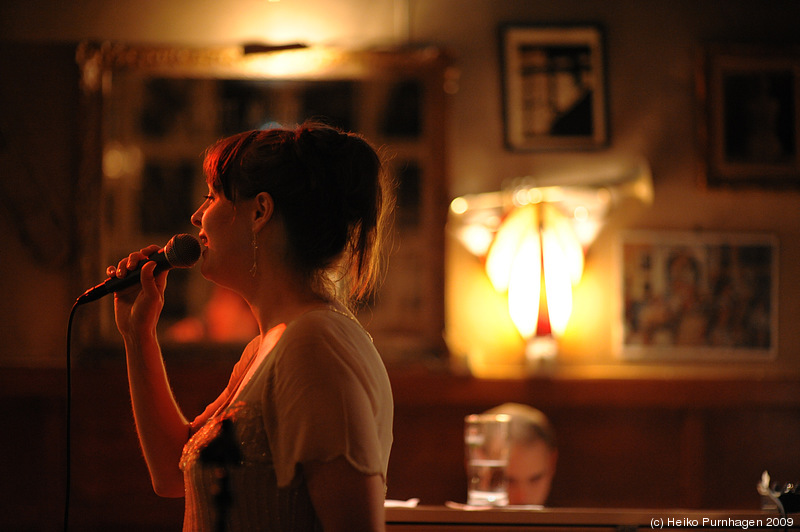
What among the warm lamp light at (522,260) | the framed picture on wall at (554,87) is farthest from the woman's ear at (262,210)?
the framed picture on wall at (554,87)

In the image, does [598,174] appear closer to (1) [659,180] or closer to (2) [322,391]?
(1) [659,180]

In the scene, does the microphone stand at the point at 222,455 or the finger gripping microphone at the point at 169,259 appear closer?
the microphone stand at the point at 222,455

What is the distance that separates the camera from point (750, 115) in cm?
317

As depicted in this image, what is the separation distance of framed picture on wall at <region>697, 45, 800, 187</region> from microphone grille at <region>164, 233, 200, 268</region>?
8.11 feet

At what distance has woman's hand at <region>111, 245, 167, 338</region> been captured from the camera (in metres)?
1.29

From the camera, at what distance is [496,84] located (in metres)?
3.11

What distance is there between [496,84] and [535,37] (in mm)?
249

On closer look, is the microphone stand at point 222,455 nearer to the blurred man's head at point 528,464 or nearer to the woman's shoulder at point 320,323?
the woman's shoulder at point 320,323

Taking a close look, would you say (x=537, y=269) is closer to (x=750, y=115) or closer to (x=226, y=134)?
(x=750, y=115)

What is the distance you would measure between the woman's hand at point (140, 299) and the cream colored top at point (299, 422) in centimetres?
33

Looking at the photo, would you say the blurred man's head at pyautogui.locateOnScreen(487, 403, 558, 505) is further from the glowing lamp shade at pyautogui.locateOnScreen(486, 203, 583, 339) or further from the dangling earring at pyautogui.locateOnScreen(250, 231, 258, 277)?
the dangling earring at pyautogui.locateOnScreen(250, 231, 258, 277)

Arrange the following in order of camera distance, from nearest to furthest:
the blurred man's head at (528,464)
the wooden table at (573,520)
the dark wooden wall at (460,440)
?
the wooden table at (573,520)
the blurred man's head at (528,464)
the dark wooden wall at (460,440)

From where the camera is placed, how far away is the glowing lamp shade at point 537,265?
9.73 feet

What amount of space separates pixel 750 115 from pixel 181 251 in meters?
2.71
